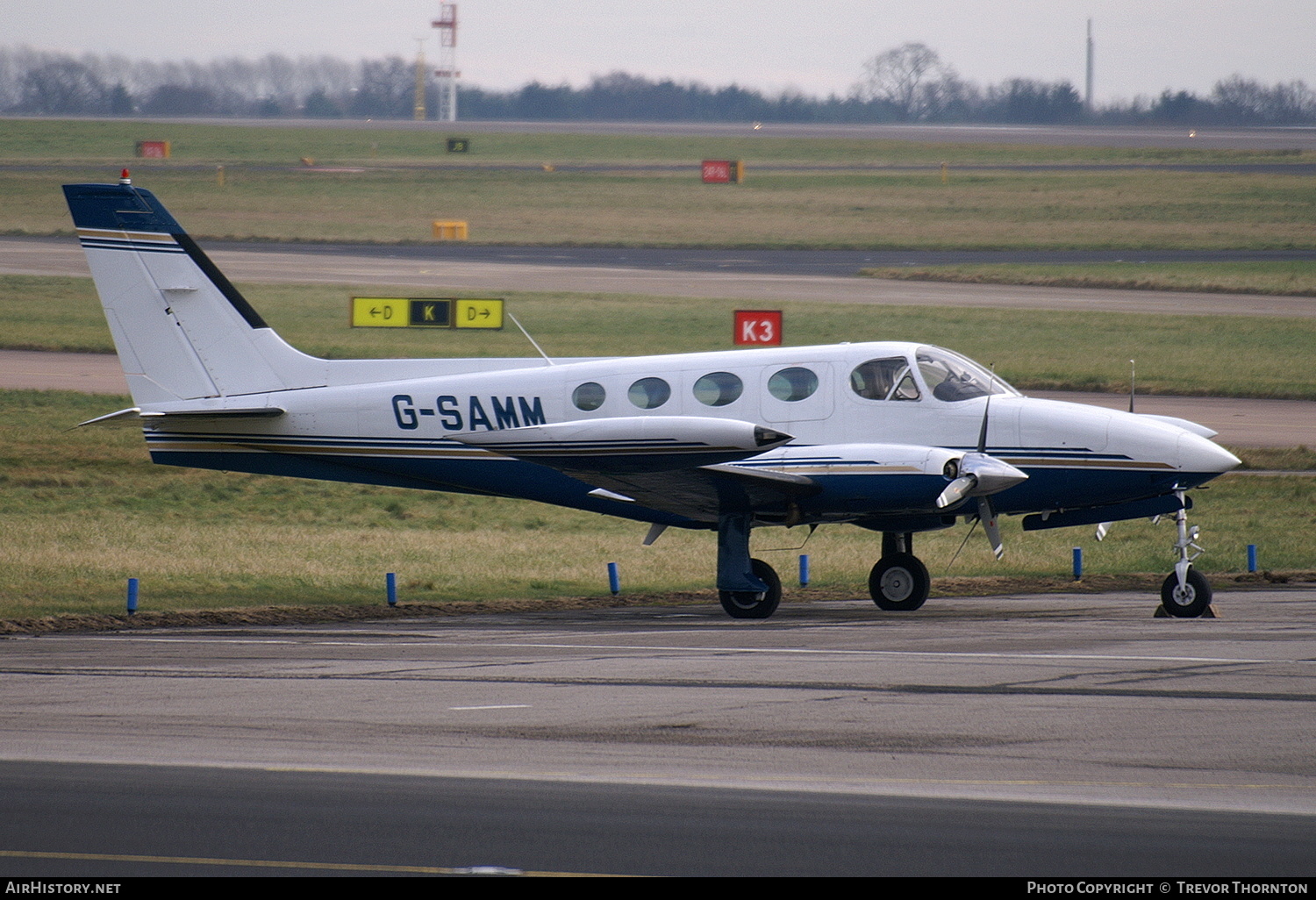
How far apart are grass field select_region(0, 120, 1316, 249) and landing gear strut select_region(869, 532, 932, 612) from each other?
5209 cm

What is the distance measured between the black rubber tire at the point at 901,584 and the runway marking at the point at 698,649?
4138 mm

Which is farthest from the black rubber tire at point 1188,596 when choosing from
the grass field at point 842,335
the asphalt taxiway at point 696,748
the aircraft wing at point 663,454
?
the grass field at point 842,335

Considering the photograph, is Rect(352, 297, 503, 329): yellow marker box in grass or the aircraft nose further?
Rect(352, 297, 503, 329): yellow marker box in grass

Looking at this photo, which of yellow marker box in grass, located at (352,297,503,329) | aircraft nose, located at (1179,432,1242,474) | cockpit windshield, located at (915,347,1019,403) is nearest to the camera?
aircraft nose, located at (1179,432,1242,474)

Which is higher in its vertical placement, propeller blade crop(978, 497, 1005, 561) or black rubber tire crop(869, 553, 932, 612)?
propeller blade crop(978, 497, 1005, 561)

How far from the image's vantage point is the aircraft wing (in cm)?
1775

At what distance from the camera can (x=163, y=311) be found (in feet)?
70.3

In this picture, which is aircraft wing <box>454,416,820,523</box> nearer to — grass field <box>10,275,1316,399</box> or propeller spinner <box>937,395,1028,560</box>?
propeller spinner <box>937,395,1028,560</box>

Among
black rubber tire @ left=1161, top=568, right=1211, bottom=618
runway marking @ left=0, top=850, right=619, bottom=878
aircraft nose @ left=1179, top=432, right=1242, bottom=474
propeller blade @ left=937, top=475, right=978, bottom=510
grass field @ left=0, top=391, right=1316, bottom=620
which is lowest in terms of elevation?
grass field @ left=0, top=391, right=1316, bottom=620

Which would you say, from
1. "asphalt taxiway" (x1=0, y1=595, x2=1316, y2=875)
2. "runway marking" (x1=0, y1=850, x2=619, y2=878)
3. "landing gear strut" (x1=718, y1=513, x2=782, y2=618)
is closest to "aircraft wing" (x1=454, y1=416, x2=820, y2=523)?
"landing gear strut" (x1=718, y1=513, x2=782, y2=618)

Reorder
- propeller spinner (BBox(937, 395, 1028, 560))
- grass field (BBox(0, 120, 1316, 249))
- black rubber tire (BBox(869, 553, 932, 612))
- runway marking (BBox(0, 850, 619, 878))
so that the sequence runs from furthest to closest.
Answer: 1. grass field (BBox(0, 120, 1316, 249))
2. black rubber tire (BBox(869, 553, 932, 612))
3. propeller spinner (BBox(937, 395, 1028, 560))
4. runway marking (BBox(0, 850, 619, 878))

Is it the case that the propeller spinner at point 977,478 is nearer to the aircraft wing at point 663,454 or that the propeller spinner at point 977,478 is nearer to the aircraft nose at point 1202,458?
the aircraft wing at point 663,454

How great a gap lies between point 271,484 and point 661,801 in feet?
72.7
